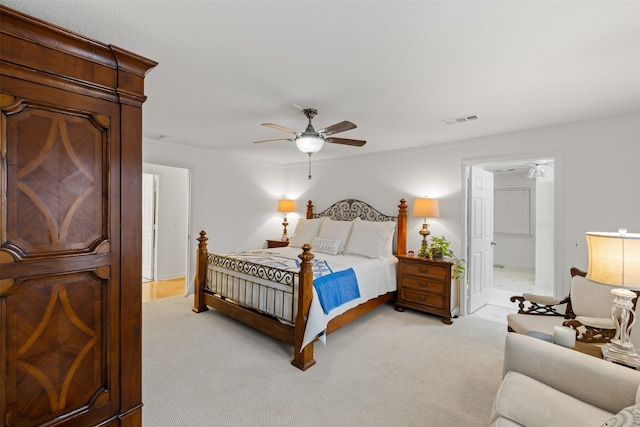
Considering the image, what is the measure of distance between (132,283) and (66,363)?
46 centimetres

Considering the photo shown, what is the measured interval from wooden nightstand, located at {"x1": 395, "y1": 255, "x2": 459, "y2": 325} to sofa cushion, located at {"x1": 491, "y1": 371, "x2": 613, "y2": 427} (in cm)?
217

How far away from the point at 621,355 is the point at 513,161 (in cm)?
260

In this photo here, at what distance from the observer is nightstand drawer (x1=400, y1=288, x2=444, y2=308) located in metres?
3.74

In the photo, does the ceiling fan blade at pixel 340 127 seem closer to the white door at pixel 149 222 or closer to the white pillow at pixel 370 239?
the white pillow at pixel 370 239

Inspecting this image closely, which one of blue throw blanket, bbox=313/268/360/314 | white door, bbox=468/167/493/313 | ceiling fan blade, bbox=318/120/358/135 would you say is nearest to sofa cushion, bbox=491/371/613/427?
blue throw blanket, bbox=313/268/360/314

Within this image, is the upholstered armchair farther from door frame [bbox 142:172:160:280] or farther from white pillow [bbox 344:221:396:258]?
door frame [bbox 142:172:160:280]

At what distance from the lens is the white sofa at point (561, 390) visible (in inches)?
52.0

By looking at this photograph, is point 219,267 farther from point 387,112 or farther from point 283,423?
point 387,112

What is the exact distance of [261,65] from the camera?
2004 mm

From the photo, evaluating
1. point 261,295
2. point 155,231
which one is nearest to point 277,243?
point 155,231

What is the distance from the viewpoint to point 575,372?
151 cm

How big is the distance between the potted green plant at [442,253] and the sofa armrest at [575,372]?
2130 millimetres

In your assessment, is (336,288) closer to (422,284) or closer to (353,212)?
(422,284)

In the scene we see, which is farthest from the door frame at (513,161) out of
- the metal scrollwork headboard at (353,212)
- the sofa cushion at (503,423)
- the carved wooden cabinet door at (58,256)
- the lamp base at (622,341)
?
the carved wooden cabinet door at (58,256)
